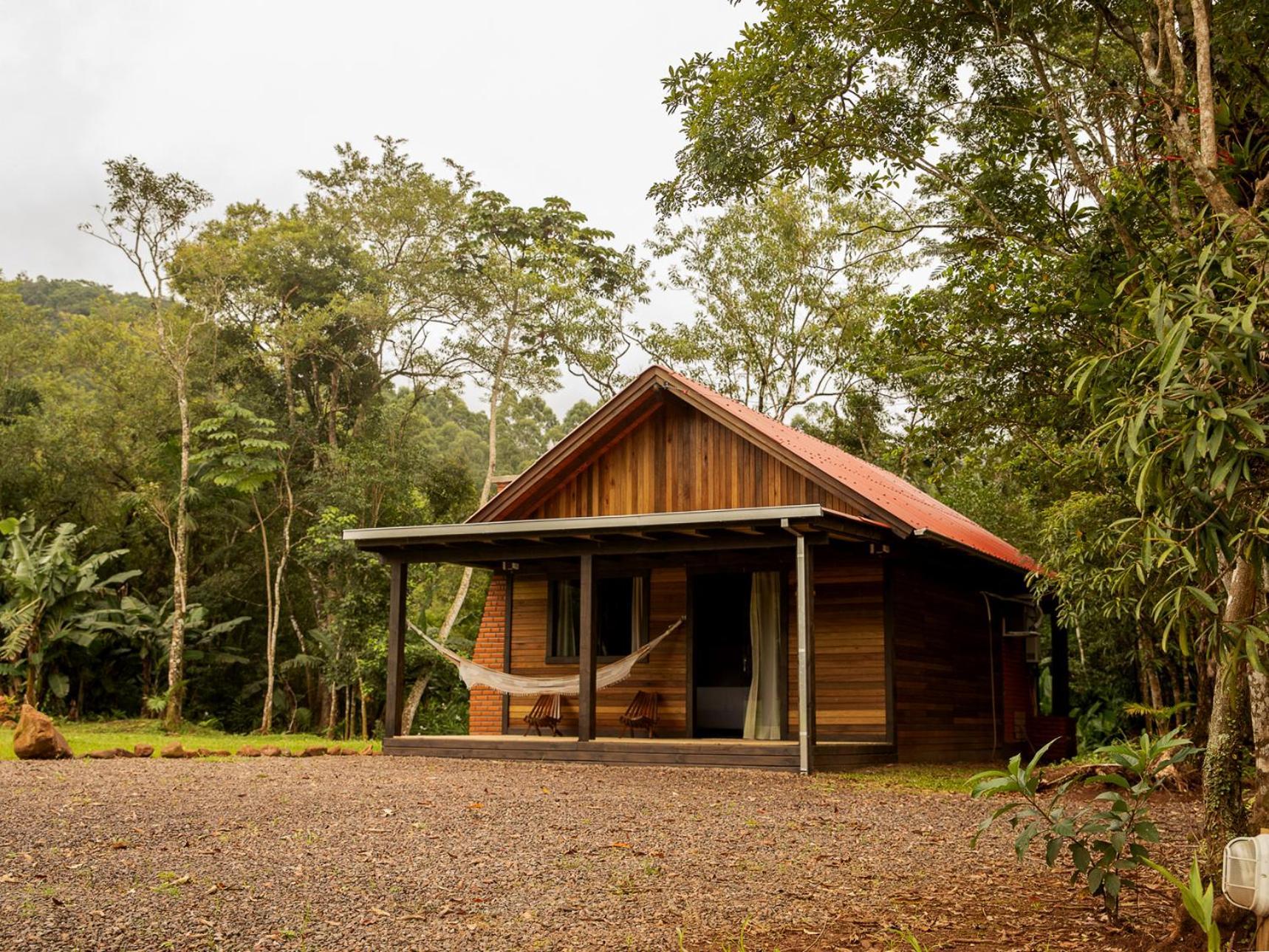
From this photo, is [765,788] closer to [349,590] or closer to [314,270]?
[349,590]

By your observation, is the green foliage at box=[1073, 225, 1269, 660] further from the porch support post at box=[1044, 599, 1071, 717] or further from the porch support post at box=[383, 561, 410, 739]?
the porch support post at box=[1044, 599, 1071, 717]

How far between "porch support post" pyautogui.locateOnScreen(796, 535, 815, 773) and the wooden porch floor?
213 mm

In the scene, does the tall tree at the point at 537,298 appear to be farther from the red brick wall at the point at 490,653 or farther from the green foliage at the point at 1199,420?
the green foliage at the point at 1199,420

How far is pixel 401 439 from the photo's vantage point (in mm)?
24672

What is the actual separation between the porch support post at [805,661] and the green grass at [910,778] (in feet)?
0.92

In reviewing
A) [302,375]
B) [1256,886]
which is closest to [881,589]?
[1256,886]

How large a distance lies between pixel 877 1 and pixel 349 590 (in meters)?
15.4

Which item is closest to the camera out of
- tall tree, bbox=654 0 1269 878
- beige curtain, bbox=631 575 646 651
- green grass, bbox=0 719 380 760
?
tall tree, bbox=654 0 1269 878

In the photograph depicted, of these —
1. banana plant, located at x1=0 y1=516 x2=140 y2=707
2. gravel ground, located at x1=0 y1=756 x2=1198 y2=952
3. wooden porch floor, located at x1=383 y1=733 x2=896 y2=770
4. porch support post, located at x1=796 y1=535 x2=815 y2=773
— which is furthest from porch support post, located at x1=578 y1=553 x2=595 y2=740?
banana plant, located at x1=0 y1=516 x2=140 y2=707

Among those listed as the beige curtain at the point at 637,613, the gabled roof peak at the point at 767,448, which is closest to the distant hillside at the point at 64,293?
the gabled roof peak at the point at 767,448

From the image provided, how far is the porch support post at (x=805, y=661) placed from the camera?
32.0 feet

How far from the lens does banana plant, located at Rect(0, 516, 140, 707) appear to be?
18.5 metres

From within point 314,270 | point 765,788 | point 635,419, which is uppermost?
point 314,270

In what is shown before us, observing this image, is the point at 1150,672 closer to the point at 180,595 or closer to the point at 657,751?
the point at 657,751
